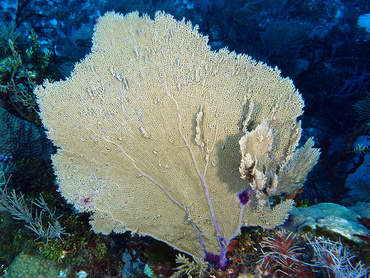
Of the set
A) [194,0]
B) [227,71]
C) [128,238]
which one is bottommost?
[128,238]

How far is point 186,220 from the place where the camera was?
97.9 inches

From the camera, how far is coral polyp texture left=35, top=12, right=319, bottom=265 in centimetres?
236

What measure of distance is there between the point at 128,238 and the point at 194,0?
32.4 ft

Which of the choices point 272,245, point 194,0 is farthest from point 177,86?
point 194,0

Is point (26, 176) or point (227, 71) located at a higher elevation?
point (227, 71)

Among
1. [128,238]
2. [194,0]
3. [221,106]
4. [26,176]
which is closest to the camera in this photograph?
[221,106]

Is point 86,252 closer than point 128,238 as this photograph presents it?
Yes

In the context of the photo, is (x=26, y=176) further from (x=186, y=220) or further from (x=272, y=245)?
(x=272, y=245)

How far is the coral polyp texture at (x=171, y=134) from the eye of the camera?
2.36 metres

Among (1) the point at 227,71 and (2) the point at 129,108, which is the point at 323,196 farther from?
(2) the point at 129,108

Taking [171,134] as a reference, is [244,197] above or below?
below

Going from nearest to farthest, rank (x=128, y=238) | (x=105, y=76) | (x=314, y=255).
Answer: (x=314, y=255), (x=105, y=76), (x=128, y=238)

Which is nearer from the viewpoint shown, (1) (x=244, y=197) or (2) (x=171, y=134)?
(1) (x=244, y=197)

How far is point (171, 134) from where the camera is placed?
2525 mm
